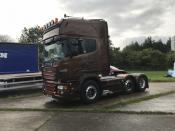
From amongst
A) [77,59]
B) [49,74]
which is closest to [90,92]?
[77,59]

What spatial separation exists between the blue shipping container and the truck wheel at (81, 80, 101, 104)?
6.40m

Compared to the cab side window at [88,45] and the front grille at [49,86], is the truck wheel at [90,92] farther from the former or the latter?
the cab side window at [88,45]

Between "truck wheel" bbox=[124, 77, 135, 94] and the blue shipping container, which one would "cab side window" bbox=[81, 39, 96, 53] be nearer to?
"truck wheel" bbox=[124, 77, 135, 94]

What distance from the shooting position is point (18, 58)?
1795cm

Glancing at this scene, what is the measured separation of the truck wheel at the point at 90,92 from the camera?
480 inches

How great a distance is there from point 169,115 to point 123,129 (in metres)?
2.13

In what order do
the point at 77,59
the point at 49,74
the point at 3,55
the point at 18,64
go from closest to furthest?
the point at 77,59 < the point at 49,74 < the point at 3,55 < the point at 18,64

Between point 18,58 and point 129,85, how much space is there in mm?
6424

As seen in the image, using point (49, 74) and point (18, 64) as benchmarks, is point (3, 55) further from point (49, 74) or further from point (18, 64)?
point (49, 74)

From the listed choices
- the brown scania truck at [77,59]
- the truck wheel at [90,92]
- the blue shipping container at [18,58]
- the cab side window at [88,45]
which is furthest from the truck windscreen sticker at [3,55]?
the truck wheel at [90,92]

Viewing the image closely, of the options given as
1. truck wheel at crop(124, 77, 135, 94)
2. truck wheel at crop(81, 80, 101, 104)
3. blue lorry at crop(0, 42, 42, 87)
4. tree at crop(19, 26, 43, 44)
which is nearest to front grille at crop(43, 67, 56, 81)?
truck wheel at crop(81, 80, 101, 104)

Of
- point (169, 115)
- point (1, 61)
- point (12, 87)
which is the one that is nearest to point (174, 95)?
point (169, 115)

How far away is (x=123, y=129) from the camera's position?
320 inches

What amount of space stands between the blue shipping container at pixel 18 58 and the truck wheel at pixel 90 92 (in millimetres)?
6401
